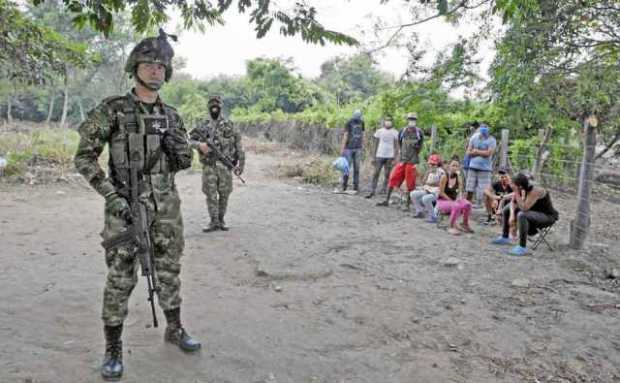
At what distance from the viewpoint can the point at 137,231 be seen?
109 inches

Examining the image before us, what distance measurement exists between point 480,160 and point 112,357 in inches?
270

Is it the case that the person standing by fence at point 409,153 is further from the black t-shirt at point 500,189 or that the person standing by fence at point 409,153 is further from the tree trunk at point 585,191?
the tree trunk at point 585,191

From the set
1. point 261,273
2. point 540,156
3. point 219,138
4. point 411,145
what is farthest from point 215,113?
point 540,156

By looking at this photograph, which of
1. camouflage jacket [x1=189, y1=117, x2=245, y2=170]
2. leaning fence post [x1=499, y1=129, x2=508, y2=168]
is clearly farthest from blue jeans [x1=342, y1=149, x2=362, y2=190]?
camouflage jacket [x1=189, y1=117, x2=245, y2=170]

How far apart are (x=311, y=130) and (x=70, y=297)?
16515 millimetres

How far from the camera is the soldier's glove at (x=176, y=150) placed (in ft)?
9.75

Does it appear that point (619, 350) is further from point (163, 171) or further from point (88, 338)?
point (88, 338)

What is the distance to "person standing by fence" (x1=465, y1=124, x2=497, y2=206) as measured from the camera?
8117 mm

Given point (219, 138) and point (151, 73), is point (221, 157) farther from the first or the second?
point (151, 73)

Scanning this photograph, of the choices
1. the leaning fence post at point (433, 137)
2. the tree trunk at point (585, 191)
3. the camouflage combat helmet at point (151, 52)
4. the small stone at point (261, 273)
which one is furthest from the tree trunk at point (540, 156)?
the camouflage combat helmet at point (151, 52)

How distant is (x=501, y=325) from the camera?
3898mm

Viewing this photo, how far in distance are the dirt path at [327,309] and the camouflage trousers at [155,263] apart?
1.11 ft

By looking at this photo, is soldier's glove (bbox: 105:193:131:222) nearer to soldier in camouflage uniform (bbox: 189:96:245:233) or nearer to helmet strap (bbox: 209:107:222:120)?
soldier in camouflage uniform (bbox: 189:96:245:233)

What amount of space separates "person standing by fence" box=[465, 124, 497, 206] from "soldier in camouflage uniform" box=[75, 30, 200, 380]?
6183 millimetres
